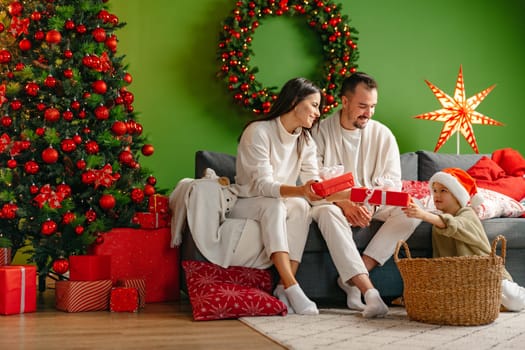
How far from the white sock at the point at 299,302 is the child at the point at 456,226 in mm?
559

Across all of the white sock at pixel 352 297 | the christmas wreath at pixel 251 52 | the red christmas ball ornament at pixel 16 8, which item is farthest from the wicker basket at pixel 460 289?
the red christmas ball ornament at pixel 16 8

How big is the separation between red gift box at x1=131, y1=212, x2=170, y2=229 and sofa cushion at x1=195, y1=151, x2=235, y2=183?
0.37 metres

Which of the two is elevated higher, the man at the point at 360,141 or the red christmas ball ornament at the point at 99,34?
the red christmas ball ornament at the point at 99,34

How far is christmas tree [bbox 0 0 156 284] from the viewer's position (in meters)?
3.29

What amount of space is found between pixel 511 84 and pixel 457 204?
2.24m

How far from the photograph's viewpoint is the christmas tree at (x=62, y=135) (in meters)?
3.29

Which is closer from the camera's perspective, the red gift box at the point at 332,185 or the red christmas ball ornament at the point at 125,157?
the red gift box at the point at 332,185

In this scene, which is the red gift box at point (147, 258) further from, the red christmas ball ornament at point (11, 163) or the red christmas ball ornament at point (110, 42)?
the red christmas ball ornament at point (110, 42)

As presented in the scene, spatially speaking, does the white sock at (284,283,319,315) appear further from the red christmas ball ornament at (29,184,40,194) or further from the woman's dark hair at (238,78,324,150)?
the red christmas ball ornament at (29,184,40,194)

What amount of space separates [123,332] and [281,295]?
80 centimetres

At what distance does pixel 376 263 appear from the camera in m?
3.22

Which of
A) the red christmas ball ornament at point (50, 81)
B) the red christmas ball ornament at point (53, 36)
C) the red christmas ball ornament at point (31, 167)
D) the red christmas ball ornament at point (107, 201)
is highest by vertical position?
the red christmas ball ornament at point (53, 36)

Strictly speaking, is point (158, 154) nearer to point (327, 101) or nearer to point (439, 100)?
point (327, 101)


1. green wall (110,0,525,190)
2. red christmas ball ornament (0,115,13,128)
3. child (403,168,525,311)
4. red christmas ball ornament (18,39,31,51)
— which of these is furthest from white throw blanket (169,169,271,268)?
green wall (110,0,525,190)
